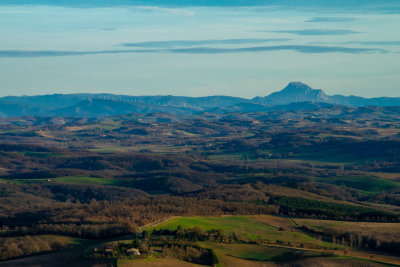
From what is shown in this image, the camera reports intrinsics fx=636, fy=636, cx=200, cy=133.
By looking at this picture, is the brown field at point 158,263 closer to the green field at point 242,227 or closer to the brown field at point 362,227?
the green field at point 242,227

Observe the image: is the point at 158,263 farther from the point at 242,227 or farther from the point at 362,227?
the point at 362,227

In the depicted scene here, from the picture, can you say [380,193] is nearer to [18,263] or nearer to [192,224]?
[192,224]

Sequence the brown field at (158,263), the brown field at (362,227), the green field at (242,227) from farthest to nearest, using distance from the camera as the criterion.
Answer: the green field at (242,227)
the brown field at (362,227)
the brown field at (158,263)

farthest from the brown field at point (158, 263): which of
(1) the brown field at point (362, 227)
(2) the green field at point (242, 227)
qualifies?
(1) the brown field at point (362, 227)

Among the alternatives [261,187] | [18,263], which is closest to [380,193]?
[261,187]

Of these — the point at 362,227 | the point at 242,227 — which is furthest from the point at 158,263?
the point at 362,227

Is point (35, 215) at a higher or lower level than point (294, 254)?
lower

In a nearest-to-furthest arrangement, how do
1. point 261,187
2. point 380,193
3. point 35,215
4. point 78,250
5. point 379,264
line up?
point 379,264 < point 78,250 < point 35,215 < point 261,187 < point 380,193

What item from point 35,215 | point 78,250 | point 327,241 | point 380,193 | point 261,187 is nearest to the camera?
point 78,250

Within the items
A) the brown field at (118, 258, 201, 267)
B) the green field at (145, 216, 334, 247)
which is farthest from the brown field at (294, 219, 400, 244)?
the brown field at (118, 258, 201, 267)
